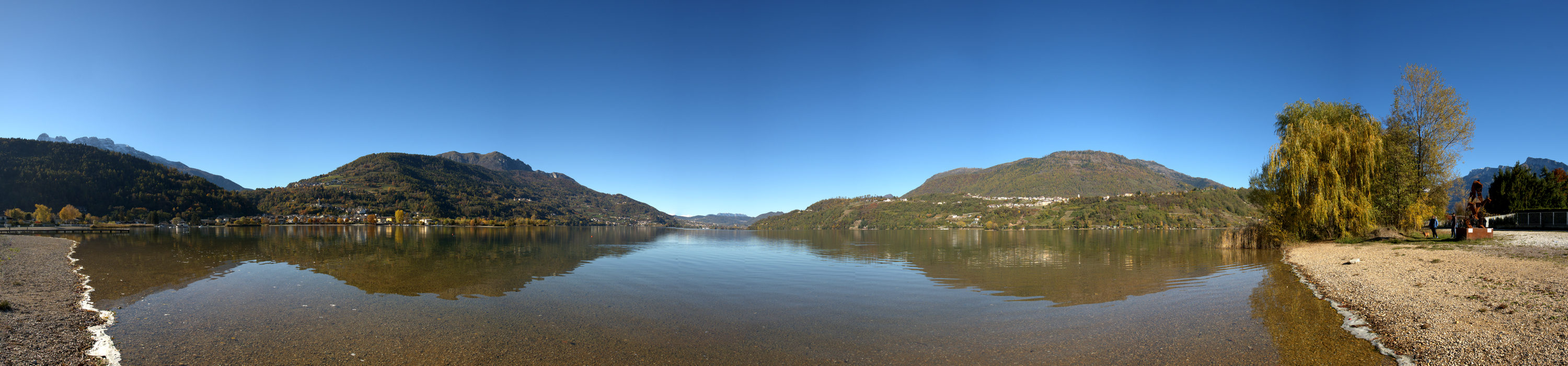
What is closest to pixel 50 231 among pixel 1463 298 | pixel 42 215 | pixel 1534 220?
pixel 42 215

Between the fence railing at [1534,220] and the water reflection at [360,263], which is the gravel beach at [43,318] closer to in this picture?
the water reflection at [360,263]


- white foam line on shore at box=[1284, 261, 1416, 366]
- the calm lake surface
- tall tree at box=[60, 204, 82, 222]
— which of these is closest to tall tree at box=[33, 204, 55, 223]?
tall tree at box=[60, 204, 82, 222]

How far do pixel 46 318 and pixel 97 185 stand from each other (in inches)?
8459

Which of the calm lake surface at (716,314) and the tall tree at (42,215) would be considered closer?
the calm lake surface at (716,314)

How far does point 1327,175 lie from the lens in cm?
2955

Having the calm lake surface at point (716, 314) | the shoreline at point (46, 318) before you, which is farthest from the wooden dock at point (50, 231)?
the shoreline at point (46, 318)

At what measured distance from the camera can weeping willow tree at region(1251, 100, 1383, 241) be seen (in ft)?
96.1

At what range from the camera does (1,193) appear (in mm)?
131250

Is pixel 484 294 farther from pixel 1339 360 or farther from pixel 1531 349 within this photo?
pixel 1531 349

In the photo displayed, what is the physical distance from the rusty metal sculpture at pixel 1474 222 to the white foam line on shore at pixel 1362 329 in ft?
64.3

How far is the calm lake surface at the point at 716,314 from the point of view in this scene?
9094 millimetres

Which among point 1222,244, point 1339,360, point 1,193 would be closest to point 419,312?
point 1339,360

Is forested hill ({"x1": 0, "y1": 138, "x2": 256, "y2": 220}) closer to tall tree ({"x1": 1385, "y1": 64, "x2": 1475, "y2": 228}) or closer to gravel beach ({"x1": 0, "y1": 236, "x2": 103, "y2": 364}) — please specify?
gravel beach ({"x1": 0, "y1": 236, "x2": 103, "y2": 364})

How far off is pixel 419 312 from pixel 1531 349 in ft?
→ 64.3
